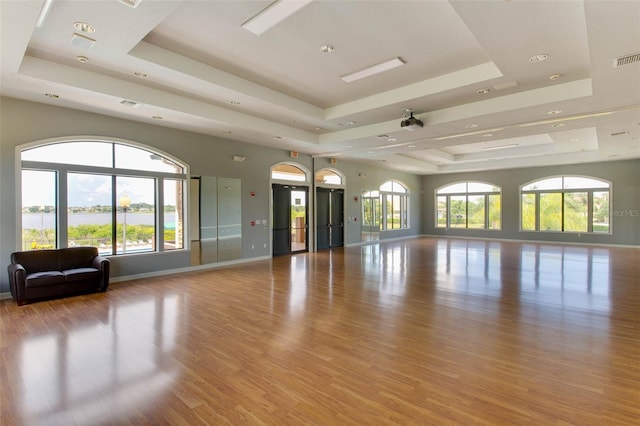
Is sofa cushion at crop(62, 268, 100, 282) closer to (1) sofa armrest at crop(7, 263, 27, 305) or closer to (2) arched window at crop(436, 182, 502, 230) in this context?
(1) sofa armrest at crop(7, 263, 27, 305)

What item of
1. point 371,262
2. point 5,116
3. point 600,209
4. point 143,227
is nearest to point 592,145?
point 600,209

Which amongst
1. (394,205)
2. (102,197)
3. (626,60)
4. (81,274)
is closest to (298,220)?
(102,197)

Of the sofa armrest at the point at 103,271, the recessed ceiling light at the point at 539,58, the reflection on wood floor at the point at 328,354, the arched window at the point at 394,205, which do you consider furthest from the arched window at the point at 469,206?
the sofa armrest at the point at 103,271

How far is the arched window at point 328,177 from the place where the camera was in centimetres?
1125

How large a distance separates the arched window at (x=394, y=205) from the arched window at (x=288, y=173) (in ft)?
15.8

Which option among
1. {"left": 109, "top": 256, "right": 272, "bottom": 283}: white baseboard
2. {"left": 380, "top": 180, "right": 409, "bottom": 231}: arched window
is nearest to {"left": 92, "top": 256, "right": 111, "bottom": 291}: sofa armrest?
{"left": 109, "top": 256, "right": 272, "bottom": 283}: white baseboard

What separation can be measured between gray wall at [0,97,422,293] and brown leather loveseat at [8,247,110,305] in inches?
16.3

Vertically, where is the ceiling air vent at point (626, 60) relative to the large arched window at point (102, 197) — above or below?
above

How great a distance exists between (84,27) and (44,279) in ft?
12.6

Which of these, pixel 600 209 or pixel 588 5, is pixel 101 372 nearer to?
pixel 588 5

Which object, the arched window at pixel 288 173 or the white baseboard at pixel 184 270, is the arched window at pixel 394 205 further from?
the white baseboard at pixel 184 270

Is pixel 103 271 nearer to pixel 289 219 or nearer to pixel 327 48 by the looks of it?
pixel 327 48

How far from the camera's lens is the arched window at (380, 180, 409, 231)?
14.3 meters

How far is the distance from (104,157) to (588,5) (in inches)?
298
